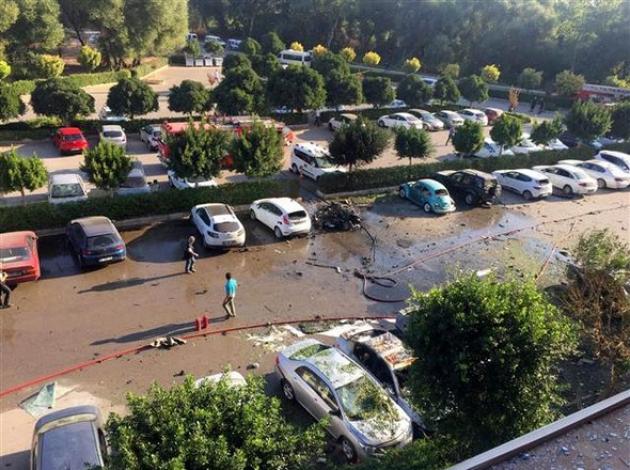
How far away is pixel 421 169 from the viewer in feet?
86.9

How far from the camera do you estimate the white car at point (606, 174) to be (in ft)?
91.9

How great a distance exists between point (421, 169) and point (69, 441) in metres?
20.9

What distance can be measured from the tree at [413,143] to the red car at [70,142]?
16.1m

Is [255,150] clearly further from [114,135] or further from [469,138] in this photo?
[469,138]

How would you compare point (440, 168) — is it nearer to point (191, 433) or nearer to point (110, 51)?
point (191, 433)

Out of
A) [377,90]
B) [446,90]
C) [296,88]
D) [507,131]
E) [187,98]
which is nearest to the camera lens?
[507,131]

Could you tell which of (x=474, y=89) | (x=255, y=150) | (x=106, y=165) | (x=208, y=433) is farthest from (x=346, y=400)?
(x=474, y=89)

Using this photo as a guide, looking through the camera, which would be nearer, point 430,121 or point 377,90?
point 430,121

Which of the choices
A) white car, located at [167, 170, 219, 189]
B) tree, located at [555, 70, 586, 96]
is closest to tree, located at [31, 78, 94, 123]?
white car, located at [167, 170, 219, 189]

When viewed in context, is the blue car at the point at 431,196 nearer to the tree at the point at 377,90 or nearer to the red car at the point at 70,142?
the red car at the point at 70,142

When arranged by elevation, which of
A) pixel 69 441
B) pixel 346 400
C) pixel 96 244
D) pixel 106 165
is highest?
pixel 106 165

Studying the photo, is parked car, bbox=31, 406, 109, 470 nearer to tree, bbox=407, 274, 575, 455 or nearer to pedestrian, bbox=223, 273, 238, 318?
pedestrian, bbox=223, 273, 238, 318

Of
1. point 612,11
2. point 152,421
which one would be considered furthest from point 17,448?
point 612,11

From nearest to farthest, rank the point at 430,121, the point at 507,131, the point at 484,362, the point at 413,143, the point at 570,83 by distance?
1. the point at 484,362
2. the point at 413,143
3. the point at 507,131
4. the point at 430,121
5. the point at 570,83
